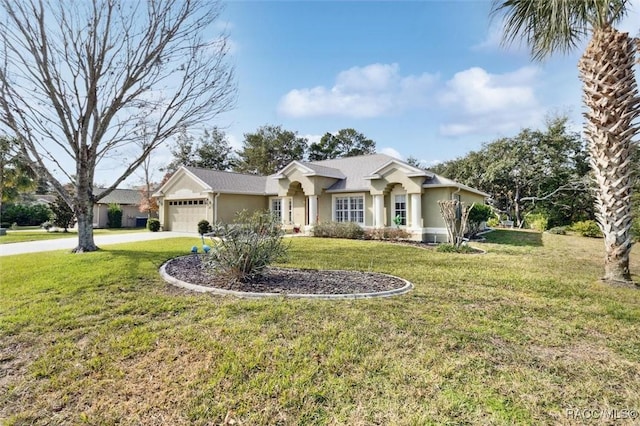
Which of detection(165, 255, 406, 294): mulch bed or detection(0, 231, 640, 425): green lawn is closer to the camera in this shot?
detection(0, 231, 640, 425): green lawn

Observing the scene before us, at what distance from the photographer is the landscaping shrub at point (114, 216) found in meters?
32.2

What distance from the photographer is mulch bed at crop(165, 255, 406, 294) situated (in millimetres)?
6809

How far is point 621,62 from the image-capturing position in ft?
25.5

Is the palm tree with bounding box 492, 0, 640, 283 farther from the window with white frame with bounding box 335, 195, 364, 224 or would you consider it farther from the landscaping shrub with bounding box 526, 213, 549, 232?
the landscaping shrub with bounding box 526, 213, 549, 232

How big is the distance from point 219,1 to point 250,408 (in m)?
14.2

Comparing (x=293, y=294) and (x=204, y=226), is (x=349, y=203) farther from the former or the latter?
(x=293, y=294)

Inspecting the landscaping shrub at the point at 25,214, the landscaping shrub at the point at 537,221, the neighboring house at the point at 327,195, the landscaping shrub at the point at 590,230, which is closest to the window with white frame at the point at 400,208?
the neighboring house at the point at 327,195

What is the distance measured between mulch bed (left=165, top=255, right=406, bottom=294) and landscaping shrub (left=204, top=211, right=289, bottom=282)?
0.28 meters

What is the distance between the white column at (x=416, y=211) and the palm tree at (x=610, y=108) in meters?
9.73

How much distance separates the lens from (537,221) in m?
26.9

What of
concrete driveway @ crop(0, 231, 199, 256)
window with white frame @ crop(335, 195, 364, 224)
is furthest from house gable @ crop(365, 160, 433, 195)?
concrete driveway @ crop(0, 231, 199, 256)

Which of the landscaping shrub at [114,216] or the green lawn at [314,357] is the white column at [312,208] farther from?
the landscaping shrub at [114,216]

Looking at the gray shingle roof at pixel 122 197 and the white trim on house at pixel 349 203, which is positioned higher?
the gray shingle roof at pixel 122 197

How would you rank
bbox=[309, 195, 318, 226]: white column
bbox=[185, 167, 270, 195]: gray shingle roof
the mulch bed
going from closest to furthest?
1. the mulch bed
2. bbox=[309, 195, 318, 226]: white column
3. bbox=[185, 167, 270, 195]: gray shingle roof
